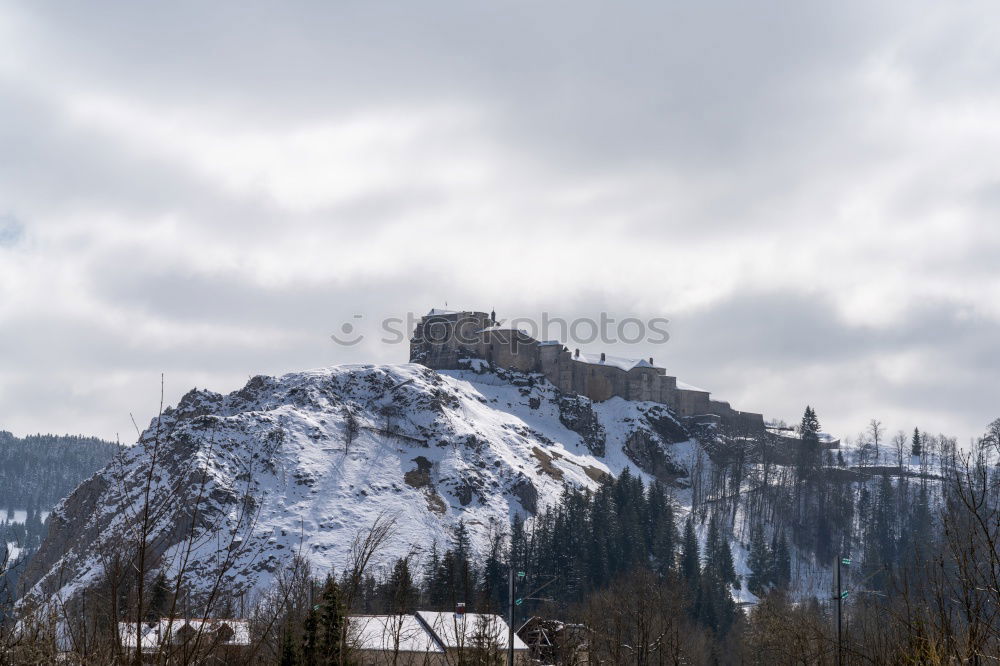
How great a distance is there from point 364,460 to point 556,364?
45.4 meters

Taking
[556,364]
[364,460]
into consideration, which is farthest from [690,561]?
[556,364]

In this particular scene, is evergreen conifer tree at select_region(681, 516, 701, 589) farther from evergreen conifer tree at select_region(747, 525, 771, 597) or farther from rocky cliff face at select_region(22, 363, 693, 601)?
rocky cliff face at select_region(22, 363, 693, 601)

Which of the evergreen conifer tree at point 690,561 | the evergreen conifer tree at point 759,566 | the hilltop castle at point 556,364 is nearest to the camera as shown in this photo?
the evergreen conifer tree at point 690,561

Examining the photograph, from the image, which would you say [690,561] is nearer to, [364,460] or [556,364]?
[364,460]

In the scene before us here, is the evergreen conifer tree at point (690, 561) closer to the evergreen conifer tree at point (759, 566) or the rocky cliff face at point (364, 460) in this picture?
the evergreen conifer tree at point (759, 566)

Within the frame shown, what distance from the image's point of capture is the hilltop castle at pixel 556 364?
142 metres

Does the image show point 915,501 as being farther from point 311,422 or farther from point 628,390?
point 311,422

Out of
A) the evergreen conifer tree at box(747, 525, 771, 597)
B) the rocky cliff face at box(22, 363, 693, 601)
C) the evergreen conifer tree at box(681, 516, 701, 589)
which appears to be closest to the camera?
the evergreen conifer tree at box(681, 516, 701, 589)

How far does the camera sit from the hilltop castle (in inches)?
5610

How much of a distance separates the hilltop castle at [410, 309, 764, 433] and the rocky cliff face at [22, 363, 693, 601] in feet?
10.8

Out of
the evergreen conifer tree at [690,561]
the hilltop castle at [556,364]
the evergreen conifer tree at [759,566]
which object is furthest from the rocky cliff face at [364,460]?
the evergreen conifer tree at [759,566]

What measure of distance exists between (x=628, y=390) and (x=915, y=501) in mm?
50324

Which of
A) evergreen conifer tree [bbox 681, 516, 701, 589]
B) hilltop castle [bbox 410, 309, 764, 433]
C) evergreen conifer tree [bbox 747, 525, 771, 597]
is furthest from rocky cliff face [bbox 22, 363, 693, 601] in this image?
evergreen conifer tree [bbox 747, 525, 771, 597]

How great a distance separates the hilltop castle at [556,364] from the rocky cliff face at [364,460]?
3278mm
